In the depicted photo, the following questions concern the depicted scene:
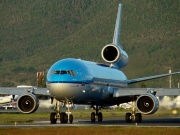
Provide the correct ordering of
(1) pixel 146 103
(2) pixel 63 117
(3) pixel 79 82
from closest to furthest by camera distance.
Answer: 1. (3) pixel 79 82
2. (2) pixel 63 117
3. (1) pixel 146 103

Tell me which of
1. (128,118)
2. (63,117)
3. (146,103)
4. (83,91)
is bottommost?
(63,117)

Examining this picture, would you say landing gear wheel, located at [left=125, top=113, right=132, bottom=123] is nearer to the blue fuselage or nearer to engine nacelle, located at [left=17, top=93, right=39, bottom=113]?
the blue fuselage

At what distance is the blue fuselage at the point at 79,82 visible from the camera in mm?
52438

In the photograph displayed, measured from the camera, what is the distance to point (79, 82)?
2108 inches

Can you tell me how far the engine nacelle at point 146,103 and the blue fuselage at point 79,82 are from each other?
3669 millimetres

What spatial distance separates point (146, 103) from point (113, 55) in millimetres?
11894

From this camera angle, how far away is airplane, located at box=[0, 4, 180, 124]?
5278cm

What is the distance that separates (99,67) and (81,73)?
629 cm

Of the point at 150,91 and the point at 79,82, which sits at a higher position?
the point at 79,82

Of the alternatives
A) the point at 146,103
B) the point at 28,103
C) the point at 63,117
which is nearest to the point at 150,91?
the point at 146,103

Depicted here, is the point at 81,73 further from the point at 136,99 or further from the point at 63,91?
the point at 136,99

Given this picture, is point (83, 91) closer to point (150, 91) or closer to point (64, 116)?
point (64, 116)

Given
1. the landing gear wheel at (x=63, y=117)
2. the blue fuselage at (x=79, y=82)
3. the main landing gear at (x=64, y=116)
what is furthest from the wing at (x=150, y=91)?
the landing gear wheel at (x=63, y=117)

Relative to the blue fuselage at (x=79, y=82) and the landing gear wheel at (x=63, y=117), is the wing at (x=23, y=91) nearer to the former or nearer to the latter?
the blue fuselage at (x=79, y=82)
